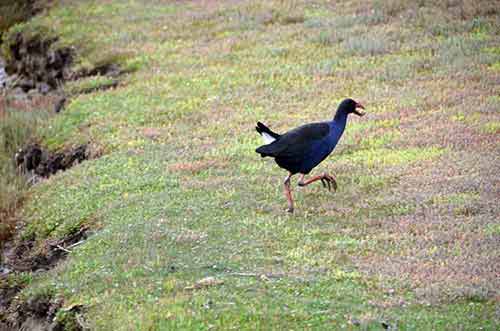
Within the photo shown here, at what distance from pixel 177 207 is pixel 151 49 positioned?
9388mm

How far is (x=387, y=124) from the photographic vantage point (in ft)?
50.2

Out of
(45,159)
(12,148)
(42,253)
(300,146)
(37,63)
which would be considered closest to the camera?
(300,146)

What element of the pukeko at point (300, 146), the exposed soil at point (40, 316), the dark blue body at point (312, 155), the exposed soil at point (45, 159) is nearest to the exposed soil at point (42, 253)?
the exposed soil at point (40, 316)

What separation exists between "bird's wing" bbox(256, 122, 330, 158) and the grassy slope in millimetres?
762

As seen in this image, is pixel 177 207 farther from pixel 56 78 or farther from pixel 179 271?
pixel 56 78

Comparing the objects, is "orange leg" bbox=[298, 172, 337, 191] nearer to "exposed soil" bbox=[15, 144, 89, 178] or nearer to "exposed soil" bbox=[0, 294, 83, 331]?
"exposed soil" bbox=[0, 294, 83, 331]

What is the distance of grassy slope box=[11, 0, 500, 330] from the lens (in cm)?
930

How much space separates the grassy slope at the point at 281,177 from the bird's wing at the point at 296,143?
762mm

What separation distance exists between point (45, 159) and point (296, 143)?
267 inches

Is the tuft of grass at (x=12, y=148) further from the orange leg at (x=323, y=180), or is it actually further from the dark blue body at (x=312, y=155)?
the dark blue body at (x=312, y=155)

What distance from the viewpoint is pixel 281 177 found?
13.4 meters

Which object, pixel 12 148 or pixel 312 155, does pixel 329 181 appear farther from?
pixel 12 148

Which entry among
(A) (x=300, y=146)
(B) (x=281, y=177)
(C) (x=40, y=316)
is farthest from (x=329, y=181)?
(C) (x=40, y=316)

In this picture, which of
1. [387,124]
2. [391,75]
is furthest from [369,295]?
[391,75]
